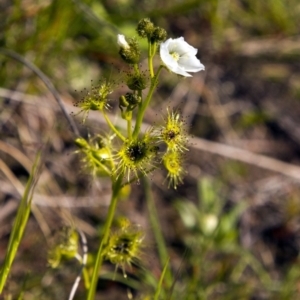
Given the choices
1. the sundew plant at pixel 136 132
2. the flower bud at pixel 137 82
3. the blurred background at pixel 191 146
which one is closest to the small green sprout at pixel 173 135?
the sundew plant at pixel 136 132

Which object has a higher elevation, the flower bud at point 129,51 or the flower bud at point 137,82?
the flower bud at point 129,51

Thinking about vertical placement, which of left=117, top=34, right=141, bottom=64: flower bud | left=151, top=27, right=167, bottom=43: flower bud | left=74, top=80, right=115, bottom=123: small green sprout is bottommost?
left=74, top=80, right=115, bottom=123: small green sprout

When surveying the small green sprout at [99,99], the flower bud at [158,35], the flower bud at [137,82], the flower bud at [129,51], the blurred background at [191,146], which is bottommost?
the small green sprout at [99,99]

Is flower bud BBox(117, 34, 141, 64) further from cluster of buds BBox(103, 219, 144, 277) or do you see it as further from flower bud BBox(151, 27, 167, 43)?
cluster of buds BBox(103, 219, 144, 277)

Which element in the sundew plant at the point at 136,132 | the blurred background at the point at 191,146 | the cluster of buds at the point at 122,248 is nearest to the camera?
the sundew plant at the point at 136,132

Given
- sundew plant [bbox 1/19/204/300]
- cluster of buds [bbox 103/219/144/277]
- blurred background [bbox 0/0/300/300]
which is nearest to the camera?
sundew plant [bbox 1/19/204/300]

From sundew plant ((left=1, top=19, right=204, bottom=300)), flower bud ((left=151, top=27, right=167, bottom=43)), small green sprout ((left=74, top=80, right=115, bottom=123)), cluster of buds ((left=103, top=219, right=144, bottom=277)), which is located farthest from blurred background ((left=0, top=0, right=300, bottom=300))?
flower bud ((left=151, top=27, right=167, bottom=43))

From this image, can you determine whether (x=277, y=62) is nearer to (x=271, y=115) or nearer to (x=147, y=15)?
(x=271, y=115)

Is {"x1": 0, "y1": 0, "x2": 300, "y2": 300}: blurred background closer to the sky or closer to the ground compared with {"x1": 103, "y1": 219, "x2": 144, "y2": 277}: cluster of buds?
closer to the sky

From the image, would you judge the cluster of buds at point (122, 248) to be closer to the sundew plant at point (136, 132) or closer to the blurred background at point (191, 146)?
the sundew plant at point (136, 132)
